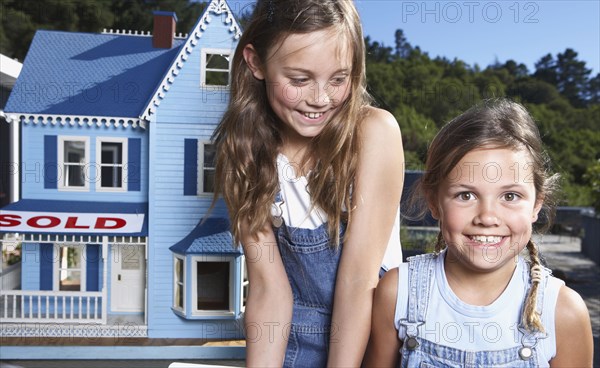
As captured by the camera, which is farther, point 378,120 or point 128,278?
point 128,278

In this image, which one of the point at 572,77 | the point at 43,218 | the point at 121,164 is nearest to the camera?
the point at 43,218

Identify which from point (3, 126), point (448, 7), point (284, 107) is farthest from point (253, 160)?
point (3, 126)

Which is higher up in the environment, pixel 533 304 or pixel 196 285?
Answer: pixel 533 304

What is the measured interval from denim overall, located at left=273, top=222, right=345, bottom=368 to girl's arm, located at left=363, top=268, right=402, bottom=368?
5 cm

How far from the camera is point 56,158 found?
284cm

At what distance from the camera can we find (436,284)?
0.71 m

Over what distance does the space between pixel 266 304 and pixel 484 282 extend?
0.25m

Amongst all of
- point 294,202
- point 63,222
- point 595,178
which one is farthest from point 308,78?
point 595,178

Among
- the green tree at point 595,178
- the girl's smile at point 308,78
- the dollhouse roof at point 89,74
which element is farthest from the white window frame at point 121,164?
the green tree at point 595,178

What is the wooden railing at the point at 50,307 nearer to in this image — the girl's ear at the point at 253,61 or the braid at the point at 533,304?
the girl's ear at the point at 253,61

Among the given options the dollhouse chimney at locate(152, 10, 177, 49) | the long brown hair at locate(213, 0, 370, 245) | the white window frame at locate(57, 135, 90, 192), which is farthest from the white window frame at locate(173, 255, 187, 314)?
the long brown hair at locate(213, 0, 370, 245)

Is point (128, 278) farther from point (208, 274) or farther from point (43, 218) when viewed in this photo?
point (43, 218)

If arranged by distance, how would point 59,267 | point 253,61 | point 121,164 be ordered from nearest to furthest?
1. point 253,61
2. point 121,164
3. point 59,267

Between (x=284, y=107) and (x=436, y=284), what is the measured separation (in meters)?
0.27
